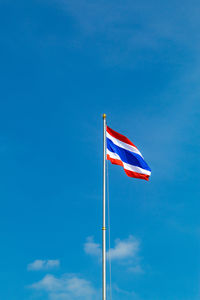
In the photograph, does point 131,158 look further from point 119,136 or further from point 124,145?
point 119,136

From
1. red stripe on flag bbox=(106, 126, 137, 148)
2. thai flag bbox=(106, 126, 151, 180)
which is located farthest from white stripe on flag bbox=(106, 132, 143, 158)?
red stripe on flag bbox=(106, 126, 137, 148)

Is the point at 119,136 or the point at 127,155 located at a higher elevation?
the point at 119,136

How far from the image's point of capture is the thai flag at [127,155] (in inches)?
1494

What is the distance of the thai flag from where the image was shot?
37938mm

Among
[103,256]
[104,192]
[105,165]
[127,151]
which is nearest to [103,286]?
[103,256]

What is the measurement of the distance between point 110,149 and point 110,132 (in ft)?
5.96

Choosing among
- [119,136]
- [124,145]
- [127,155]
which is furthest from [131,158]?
[119,136]

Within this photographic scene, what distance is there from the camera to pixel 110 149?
37344 millimetres

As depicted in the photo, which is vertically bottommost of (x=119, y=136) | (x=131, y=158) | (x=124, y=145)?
(x=131, y=158)

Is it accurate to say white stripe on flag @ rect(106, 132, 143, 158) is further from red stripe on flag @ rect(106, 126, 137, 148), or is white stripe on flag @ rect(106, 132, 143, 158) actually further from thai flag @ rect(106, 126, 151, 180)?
red stripe on flag @ rect(106, 126, 137, 148)

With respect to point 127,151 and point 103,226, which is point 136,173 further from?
point 103,226

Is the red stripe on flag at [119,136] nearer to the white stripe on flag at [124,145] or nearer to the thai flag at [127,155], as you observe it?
the thai flag at [127,155]

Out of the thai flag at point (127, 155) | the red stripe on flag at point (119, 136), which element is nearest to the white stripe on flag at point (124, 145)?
the thai flag at point (127, 155)

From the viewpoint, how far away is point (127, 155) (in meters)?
38.7
